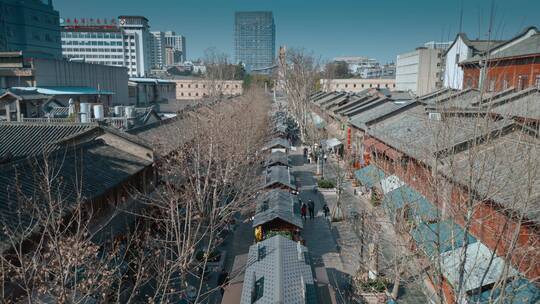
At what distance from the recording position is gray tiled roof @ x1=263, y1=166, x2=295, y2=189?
23406 mm

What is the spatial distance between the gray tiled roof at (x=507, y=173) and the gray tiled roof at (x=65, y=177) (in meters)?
7.55

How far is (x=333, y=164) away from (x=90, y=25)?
387 feet

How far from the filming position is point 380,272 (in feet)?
54.2

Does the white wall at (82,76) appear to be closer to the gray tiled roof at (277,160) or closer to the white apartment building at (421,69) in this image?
the gray tiled roof at (277,160)

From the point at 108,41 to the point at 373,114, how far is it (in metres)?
117

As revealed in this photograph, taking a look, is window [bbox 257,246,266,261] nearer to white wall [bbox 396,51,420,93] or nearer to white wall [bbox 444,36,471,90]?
white wall [bbox 444,36,471,90]

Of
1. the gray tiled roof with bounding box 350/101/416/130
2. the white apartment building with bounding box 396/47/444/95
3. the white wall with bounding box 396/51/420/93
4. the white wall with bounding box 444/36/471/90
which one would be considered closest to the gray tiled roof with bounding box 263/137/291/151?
the gray tiled roof with bounding box 350/101/416/130

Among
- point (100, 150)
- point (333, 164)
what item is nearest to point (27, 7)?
point (333, 164)

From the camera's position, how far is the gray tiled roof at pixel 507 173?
24.3ft

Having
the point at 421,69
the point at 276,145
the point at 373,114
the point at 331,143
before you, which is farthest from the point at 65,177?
the point at 421,69

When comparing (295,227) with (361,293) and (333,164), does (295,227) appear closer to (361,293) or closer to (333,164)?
(361,293)

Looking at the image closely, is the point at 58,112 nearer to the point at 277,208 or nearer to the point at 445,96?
the point at 277,208

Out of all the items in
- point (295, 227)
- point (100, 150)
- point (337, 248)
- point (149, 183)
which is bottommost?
point (337, 248)

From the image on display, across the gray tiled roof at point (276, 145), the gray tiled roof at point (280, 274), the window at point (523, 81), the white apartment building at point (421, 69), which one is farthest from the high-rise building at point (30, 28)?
the gray tiled roof at point (280, 274)
